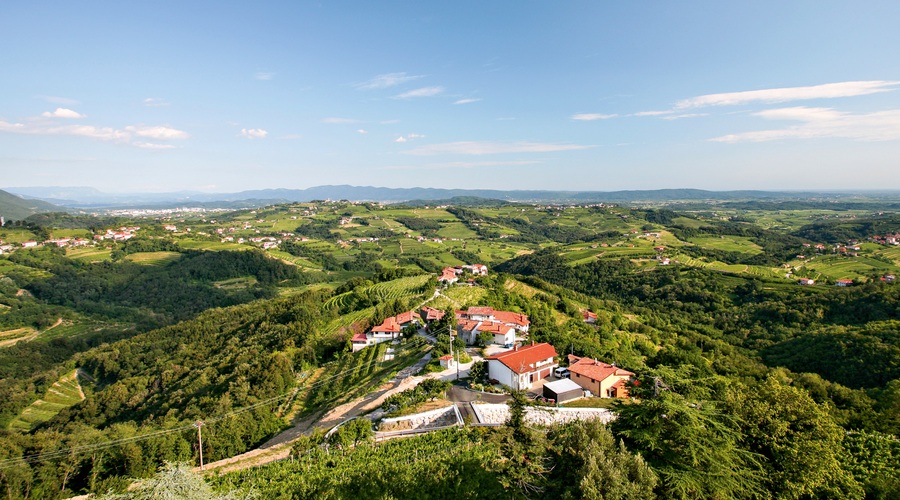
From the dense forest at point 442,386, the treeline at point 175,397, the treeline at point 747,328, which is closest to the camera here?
the dense forest at point 442,386

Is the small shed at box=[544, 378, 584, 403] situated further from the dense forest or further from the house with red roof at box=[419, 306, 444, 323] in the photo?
the house with red roof at box=[419, 306, 444, 323]

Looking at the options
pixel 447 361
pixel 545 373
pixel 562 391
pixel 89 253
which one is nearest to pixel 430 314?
pixel 447 361

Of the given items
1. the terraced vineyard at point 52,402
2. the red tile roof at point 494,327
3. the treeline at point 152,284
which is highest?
the red tile roof at point 494,327

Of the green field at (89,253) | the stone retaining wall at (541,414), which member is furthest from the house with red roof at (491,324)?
the green field at (89,253)

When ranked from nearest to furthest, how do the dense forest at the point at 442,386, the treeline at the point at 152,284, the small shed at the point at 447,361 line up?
the dense forest at the point at 442,386
the small shed at the point at 447,361
the treeline at the point at 152,284

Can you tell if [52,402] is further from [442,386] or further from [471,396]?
[471,396]

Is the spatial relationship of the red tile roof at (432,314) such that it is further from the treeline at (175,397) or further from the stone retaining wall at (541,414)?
the stone retaining wall at (541,414)

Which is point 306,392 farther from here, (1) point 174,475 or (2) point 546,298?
(2) point 546,298

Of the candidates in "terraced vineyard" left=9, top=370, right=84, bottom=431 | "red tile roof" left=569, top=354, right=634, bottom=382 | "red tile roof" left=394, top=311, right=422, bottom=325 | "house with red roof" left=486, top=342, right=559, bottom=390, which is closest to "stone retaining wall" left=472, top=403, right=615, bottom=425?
"house with red roof" left=486, top=342, right=559, bottom=390
